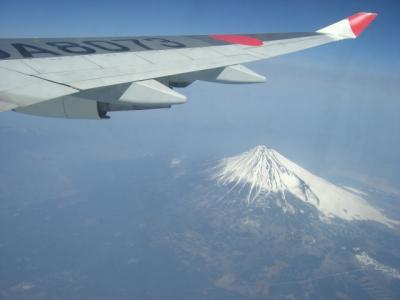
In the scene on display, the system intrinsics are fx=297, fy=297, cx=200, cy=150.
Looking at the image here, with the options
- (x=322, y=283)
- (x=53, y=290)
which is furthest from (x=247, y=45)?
(x=322, y=283)

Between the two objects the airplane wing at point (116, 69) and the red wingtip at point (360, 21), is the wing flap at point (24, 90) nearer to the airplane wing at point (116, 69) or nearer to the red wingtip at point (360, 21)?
the airplane wing at point (116, 69)

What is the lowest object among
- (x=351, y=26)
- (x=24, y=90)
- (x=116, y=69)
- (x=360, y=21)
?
(x=24, y=90)

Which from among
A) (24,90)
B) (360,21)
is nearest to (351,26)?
(360,21)

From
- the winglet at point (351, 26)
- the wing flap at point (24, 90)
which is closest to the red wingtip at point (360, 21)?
the winglet at point (351, 26)

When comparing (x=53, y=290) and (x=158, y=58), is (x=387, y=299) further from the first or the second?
(x=158, y=58)

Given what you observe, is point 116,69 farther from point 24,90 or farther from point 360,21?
point 360,21

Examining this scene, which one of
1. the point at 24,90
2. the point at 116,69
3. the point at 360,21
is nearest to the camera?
the point at 24,90

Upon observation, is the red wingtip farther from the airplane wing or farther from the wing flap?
the wing flap
